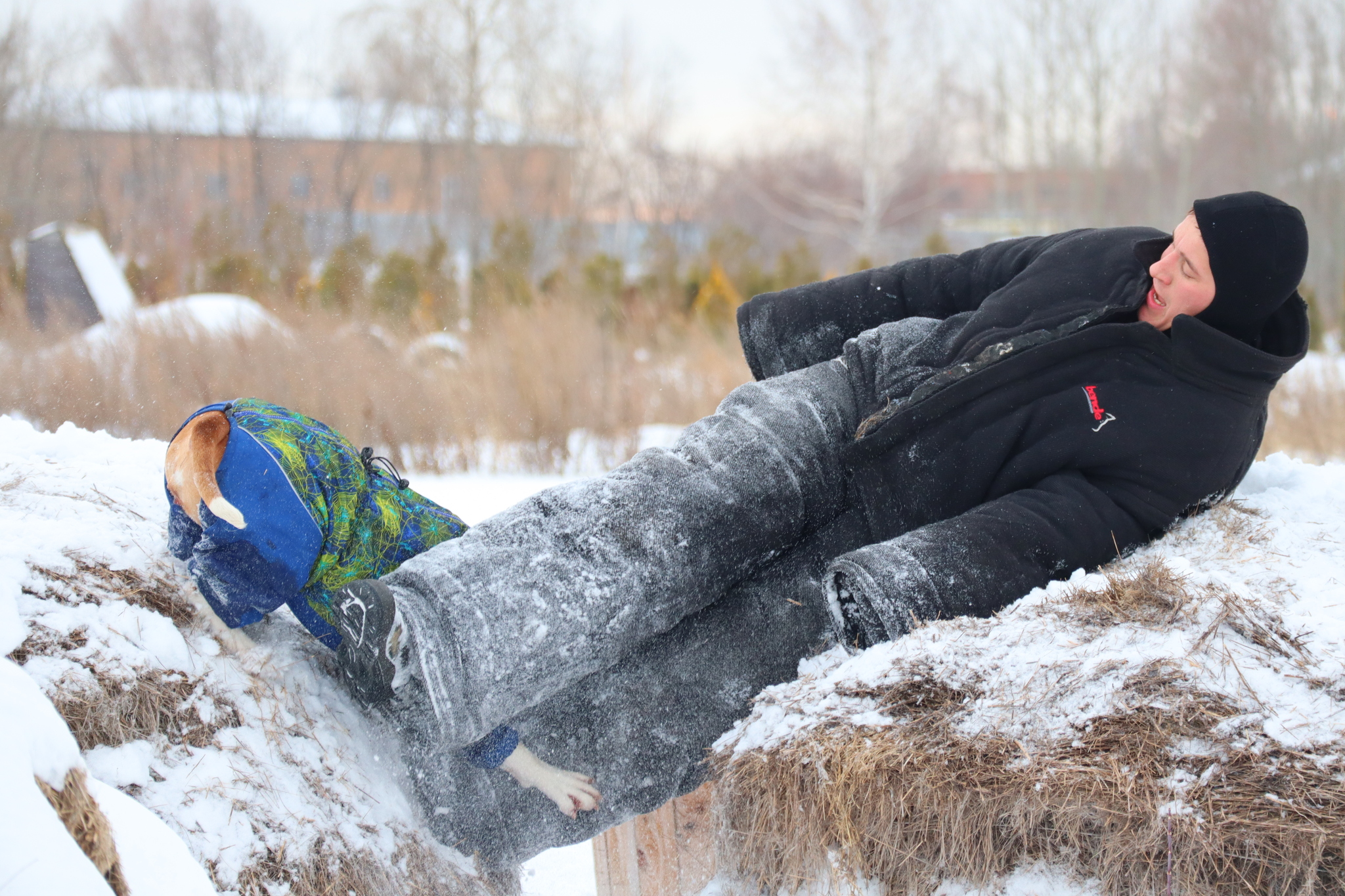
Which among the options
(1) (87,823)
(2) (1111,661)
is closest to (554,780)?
(1) (87,823)

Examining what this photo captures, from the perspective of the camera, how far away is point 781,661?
1723mm

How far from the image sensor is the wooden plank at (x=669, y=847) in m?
1.78

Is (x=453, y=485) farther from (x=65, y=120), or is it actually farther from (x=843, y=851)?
(x=65, y=120)

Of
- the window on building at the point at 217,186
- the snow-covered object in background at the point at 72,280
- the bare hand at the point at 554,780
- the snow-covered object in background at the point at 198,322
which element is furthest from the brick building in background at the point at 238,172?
the bare hand at the point at 554,780

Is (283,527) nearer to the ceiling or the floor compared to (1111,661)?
nearer to the ceiling

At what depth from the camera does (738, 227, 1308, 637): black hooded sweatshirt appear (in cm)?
151

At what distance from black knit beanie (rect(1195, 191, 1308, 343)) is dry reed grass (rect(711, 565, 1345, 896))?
63cm

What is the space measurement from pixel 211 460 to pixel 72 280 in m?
5.84

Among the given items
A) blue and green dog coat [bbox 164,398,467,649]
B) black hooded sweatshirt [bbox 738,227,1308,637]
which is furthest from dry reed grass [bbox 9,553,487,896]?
black hooded sweatshirt [bbox 738,227,1308,637]

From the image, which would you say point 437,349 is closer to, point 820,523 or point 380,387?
point 380,387

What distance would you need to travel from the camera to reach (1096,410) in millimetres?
1664

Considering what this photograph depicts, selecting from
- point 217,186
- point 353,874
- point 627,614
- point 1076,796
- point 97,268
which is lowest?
point 353,874

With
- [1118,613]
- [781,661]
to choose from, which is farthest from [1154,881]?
[781,661]

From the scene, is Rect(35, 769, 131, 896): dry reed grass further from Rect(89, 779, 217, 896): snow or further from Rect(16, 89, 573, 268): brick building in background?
Rect(16, 89, 573, 268): brick building in background
